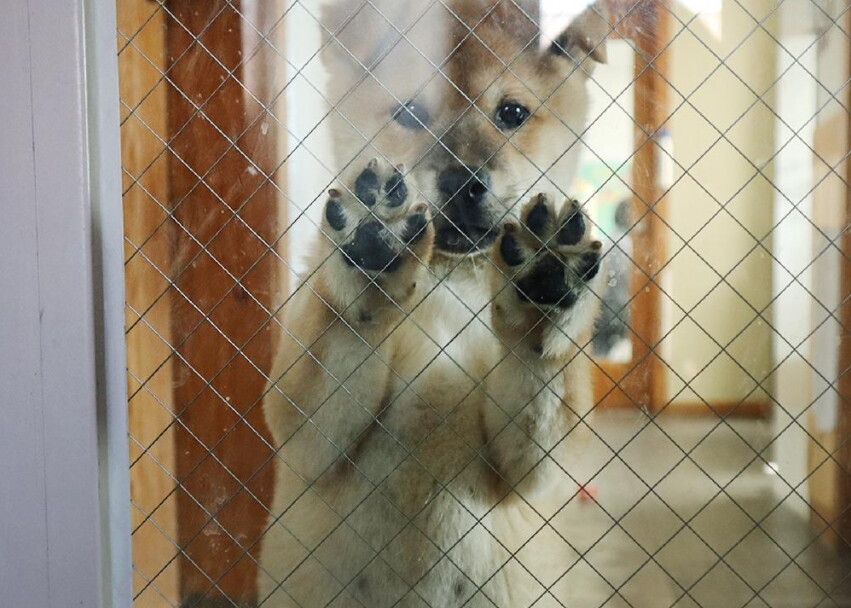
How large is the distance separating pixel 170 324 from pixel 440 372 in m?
0.41

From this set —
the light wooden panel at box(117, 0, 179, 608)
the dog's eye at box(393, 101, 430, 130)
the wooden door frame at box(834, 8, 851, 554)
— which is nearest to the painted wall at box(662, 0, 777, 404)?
the wooden door frame at box(834, 8, 851, 554)

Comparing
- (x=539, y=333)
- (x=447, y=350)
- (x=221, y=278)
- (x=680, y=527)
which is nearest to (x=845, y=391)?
(x=680, y=527)

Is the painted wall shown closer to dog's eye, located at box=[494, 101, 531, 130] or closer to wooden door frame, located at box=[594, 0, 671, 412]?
wooden door frame, located at box=[594, 0, 671, 412]

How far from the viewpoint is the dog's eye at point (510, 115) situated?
1204 mm

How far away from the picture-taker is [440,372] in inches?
49.0

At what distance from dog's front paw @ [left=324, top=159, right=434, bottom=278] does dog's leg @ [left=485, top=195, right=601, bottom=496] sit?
0.41ft

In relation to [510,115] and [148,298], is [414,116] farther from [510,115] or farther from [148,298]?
[148,298]

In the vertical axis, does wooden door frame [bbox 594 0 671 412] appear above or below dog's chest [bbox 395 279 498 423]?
above

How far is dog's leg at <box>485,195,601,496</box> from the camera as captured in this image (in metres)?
1.15

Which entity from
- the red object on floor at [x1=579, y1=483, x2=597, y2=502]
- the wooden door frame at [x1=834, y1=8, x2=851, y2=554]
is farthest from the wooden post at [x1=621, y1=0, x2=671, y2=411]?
the wooden door frame at [x1=834, y1=8, x2=851, y2=554]

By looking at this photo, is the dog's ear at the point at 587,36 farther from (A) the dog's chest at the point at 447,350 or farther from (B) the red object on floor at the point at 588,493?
(B) the red object on floor at the point at 588,493

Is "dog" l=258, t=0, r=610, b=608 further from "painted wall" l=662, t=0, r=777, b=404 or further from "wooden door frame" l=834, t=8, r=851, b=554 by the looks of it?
"wooden door frame" l=834, t=8, r=851, b=554

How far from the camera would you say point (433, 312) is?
1238mm

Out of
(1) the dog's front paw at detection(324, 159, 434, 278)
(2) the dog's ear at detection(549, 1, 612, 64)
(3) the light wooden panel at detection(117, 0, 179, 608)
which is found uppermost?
(2) the dog's ear at detection(549, 1, 612, 64)
